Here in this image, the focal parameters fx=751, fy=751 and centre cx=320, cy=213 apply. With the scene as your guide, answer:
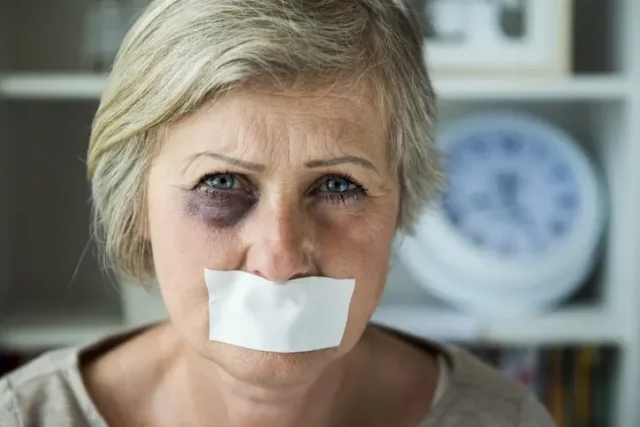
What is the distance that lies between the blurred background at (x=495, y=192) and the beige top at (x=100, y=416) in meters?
0.48

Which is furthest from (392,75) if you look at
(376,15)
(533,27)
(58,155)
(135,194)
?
(58,155)

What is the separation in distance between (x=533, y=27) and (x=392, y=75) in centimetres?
→ 74

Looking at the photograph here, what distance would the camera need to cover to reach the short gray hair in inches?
28.1

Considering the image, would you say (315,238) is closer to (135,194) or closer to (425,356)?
(135,194)

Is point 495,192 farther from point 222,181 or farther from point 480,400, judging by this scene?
point 222,181

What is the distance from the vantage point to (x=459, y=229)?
5.01 feet

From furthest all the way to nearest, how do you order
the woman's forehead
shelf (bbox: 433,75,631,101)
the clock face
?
the clock face, shelf (bbox: 433,75,631,101), the woman's forehead

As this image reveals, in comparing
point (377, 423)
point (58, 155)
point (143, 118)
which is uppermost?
point (143, 118)

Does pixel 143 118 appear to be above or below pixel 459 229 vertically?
above

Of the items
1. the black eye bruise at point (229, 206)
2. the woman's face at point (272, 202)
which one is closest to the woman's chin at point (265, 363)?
the woman's face at point (272, 202)

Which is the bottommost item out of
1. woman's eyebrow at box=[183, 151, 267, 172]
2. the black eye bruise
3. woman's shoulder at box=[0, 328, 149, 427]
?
woman's shoulder at box=[0, 328, 149, 427]

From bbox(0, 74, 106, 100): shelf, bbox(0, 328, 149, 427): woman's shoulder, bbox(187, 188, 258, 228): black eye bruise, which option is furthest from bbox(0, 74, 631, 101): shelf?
bbox(187, 188, 258, 228): black eye bruise

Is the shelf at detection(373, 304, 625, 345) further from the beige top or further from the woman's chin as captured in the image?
the woman's chin

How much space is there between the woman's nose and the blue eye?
46 mm
